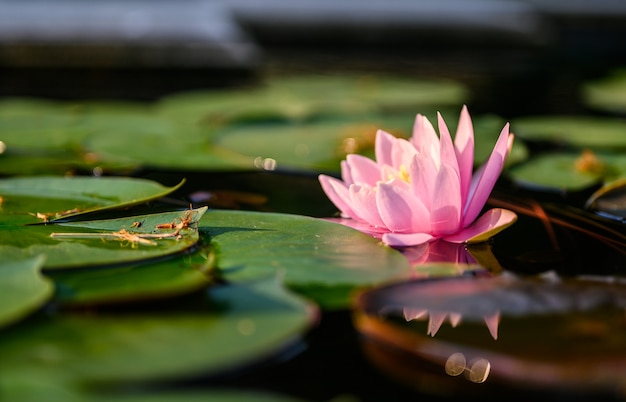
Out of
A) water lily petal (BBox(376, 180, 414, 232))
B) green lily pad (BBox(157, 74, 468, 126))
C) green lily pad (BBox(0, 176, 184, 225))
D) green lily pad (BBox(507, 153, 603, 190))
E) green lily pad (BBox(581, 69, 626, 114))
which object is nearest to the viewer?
water lily petal (BBox(376, 180, 414, 232))

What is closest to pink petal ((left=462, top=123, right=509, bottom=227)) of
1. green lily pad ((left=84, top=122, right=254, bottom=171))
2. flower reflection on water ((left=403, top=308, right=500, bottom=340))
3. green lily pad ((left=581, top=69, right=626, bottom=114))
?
flower reflection on water ((left=403, top=308, right=500, bottom=340))

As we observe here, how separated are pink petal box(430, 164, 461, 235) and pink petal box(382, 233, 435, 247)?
0.09ft

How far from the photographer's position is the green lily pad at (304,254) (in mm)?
821

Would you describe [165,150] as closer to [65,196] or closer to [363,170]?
[65,196]

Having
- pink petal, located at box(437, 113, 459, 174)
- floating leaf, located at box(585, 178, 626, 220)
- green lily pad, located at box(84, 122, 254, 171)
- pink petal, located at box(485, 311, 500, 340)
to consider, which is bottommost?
pink petal, located at box(485, 311, 500, 340)

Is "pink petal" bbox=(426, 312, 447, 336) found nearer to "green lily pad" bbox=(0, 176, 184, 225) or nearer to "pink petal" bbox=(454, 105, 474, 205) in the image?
"pink petal" bbox=(454, 105, 474, 205)

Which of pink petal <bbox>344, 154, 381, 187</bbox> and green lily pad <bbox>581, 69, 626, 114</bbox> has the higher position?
green lily pad <bbox>581, 69, 626, 114</bbox>

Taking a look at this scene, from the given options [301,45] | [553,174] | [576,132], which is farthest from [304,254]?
[301,45]

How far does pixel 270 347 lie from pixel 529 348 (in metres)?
0.24

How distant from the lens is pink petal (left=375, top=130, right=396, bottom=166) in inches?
42.6

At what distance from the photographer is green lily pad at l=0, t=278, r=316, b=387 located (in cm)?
61

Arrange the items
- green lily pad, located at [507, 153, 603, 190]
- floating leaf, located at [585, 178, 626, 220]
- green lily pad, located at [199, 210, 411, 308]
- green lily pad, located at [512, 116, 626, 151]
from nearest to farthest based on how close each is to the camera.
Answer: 1. green lily pad, located at [199, 210, 411, 308]
2. floating leaf, located at [585, 178, 626, 220]
3. green lily pad, located at [507, 153, 603, 190]
4. green lily pad, located at [512, 116, 626, 151]

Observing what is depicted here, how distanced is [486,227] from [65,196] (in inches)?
25.5

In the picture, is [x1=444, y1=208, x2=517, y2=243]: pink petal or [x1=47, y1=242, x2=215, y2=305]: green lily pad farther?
[x1=444, y1=208, x2=517, y2=243]: pink petal
